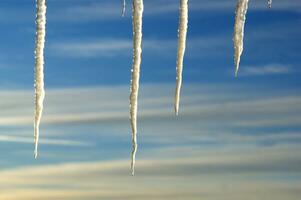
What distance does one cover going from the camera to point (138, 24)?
19475 centimetres

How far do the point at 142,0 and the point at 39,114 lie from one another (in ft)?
6.05

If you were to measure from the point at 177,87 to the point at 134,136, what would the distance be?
2.57 feet

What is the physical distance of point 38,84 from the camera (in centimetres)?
19488

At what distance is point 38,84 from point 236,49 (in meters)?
2.43

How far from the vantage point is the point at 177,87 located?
194750 millimetres

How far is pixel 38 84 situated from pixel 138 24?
141 centimetres

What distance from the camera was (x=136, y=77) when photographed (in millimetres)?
194750

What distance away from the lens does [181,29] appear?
19475 cm

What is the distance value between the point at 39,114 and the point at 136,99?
119 centimetres

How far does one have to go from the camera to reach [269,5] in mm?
194750

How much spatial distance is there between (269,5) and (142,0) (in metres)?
1.53

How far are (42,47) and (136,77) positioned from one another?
118 cm

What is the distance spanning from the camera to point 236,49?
194625 mm

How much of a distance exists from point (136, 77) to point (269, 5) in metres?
1.82
